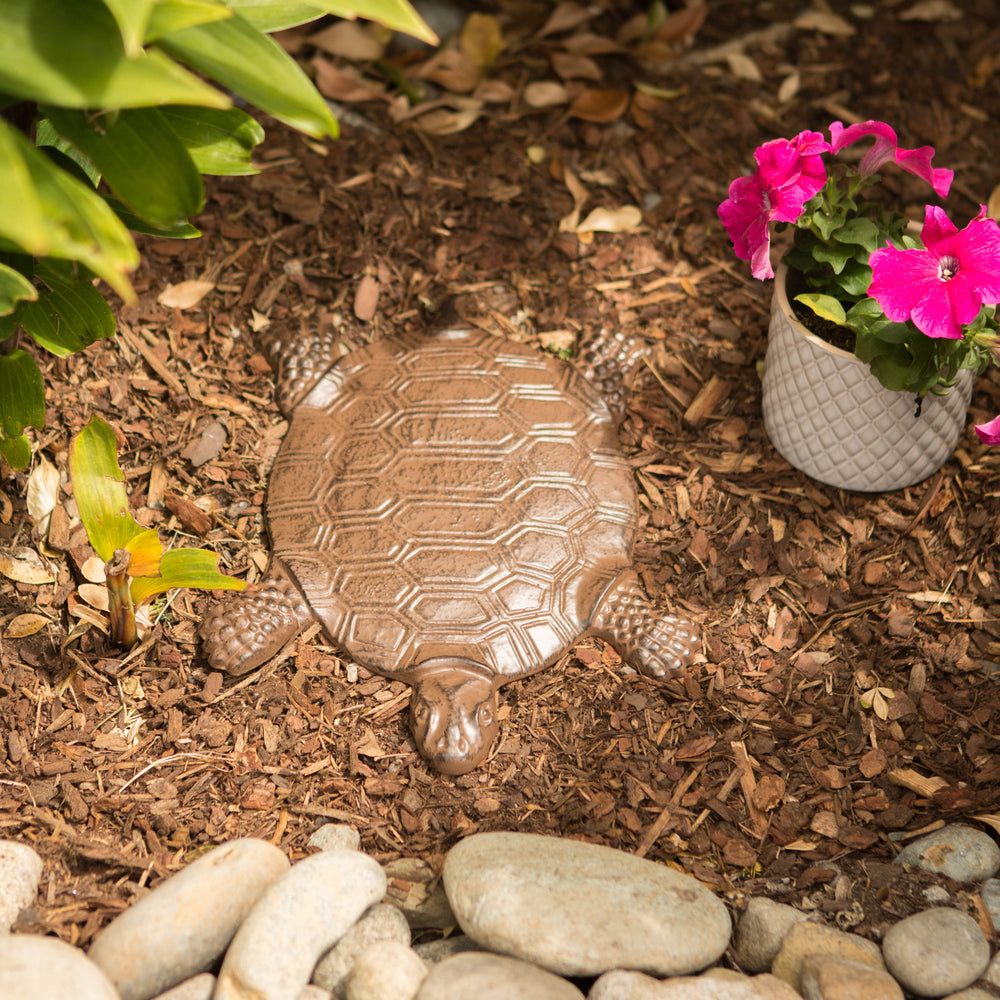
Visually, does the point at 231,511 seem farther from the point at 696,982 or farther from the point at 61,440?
the point at 696,982

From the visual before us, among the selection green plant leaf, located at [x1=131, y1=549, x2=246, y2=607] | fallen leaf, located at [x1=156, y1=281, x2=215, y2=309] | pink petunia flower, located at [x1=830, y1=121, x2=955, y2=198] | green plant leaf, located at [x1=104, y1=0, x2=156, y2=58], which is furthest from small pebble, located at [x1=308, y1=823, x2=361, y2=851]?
pink petunia flower, located at [x1=830, y1=121, x2=955, y2=198]

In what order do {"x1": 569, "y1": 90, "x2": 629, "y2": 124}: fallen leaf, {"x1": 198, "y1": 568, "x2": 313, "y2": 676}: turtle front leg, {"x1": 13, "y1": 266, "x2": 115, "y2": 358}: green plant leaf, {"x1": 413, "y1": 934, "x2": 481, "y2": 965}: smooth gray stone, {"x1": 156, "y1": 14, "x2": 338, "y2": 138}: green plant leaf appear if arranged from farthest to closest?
{"x1": 569, "y1": 90, "x2": 629, "y2": 124}: fallen leaf, {"x1": 198, "y1": 568, "x2": 313, "y2": 676}: turtle front leg, {"x1": 13, "y1": 266, "x2": 115, "y2": 358}: green plant leaf, {"x1": 413, "y1": 934, "x2": 481, "y2": 965}: smooth gray stone, {"x1": 156, "y1": 14, "x2": 338, "y2": 138}: green plant leaf

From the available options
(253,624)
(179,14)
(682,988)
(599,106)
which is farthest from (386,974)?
(599,106)

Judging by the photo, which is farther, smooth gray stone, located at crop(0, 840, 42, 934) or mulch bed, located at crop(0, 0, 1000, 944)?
mulch bed, located at crop(0, 0, 1000, 944)

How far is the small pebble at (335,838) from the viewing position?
64.3 inches

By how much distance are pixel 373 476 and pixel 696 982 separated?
1.22 m

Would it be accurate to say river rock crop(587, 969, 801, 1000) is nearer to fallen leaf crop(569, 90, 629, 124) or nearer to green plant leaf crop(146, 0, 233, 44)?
green plant leaf crop(146, 0, 233, 44)

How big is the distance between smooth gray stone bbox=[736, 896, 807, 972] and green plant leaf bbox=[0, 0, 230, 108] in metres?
1.50

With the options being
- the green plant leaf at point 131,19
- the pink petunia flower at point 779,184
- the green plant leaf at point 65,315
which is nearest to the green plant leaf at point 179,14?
the green plant leaf at point 131,19

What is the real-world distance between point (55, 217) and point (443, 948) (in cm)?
127

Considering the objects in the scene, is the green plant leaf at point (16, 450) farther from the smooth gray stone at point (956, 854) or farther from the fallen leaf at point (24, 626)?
the smooth gray stone at point (956, 854)

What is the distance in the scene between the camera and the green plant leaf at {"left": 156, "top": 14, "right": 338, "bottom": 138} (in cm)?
126

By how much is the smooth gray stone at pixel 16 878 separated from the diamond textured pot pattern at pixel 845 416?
1.78 m

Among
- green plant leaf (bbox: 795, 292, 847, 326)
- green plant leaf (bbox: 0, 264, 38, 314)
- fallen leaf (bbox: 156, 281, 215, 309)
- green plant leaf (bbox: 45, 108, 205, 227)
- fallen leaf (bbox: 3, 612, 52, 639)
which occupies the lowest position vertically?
fallen leaf (bbox: 3, 612, 52, 639)
